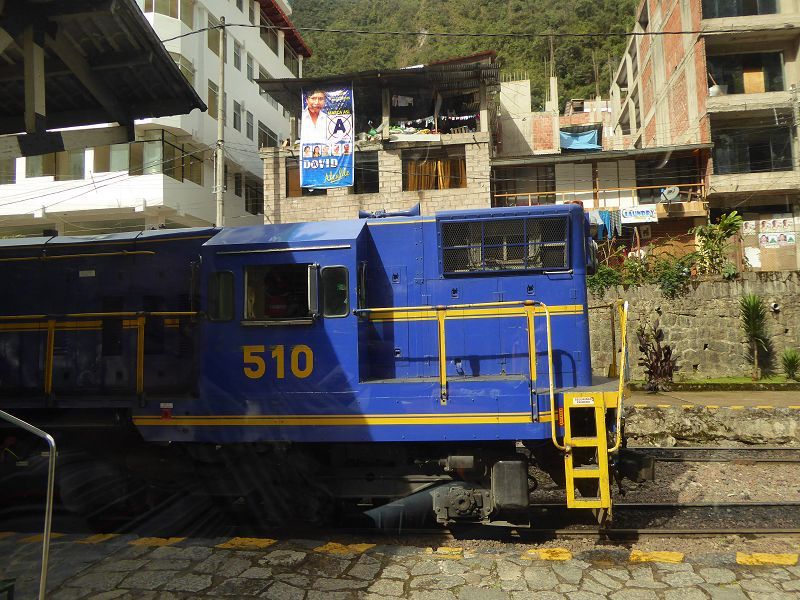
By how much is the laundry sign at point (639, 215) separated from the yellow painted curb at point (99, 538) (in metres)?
20.7

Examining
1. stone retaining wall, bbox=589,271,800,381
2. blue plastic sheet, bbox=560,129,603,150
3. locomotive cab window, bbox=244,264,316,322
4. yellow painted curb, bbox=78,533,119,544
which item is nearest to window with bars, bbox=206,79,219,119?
stone retaining wall, bbox=589,271,800,381

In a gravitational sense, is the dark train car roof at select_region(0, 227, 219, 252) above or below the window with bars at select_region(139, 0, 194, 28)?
below

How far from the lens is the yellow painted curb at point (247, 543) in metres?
4.89

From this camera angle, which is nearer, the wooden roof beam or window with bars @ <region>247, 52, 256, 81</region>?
the wooden roof beam

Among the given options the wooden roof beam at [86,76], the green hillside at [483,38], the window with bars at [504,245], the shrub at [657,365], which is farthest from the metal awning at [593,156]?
the green hillside at [483,38]

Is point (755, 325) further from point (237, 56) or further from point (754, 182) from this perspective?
point (237, 56)

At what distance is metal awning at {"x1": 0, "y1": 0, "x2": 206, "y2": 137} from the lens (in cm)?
459

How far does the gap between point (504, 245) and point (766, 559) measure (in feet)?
11.6

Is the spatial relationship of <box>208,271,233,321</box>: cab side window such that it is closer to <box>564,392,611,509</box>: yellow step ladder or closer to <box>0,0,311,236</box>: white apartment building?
<box>564,392,611,509</box>: yellow step ladder

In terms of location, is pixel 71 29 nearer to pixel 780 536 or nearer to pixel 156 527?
pixel 156 527

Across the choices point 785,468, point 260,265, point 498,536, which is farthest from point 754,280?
point 260,265

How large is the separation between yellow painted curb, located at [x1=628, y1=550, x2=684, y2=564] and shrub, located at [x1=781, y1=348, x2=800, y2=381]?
545 inches

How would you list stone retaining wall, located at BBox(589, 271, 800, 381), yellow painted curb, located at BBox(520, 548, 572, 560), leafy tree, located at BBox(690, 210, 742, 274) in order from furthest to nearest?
leafy tree, located at BBox(690, 210, 742, 274) → stone retaining wall, located at BBox(589, 271, 800, 381) → yellow painted curb, located at BBox(520, 548, 572, 560)

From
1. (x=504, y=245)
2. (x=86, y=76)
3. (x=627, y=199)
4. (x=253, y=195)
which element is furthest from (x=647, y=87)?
(x=86, y=76)
